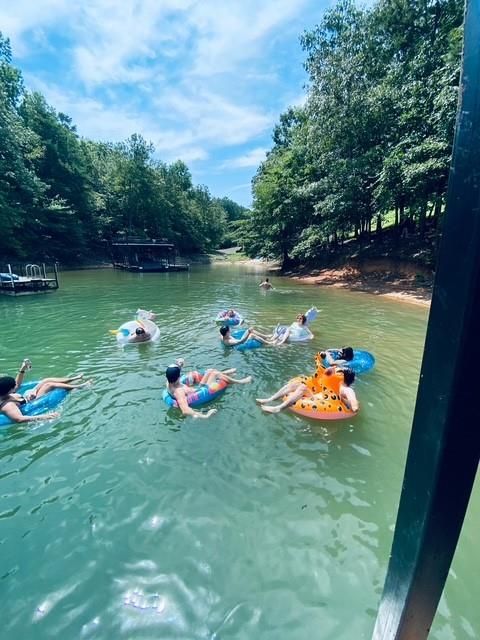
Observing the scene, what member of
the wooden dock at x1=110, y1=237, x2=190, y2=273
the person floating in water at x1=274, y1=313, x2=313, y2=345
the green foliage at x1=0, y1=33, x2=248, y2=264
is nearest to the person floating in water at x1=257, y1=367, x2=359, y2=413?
the person floating in water at x1=274, y1=313, x2=313, y2=345

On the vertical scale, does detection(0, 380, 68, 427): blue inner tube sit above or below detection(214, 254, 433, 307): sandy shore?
below

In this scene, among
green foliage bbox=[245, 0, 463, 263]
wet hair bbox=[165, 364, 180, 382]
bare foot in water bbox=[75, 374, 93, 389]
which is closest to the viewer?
wet hair bbox=[165, 364, 180, 382]

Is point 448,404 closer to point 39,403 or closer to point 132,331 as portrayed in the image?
point 39,403

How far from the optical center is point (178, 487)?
14.6 ft

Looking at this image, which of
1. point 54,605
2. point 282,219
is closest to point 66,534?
point 54,605

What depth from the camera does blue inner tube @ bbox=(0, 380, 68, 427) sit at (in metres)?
5.85

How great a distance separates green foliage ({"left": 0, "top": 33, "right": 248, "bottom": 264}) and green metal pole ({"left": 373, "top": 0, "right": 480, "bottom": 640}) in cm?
3248

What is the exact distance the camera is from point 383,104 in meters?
19.5

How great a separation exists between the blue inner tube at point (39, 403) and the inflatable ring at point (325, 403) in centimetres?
474

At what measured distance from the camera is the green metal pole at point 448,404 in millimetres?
1088

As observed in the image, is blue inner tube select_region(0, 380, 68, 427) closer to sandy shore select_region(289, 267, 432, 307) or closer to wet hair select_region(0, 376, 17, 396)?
wet hair select_region(0, 376, 17, 396)

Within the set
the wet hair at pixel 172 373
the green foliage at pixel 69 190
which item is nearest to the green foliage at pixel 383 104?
the wet hair at pixel 172 373

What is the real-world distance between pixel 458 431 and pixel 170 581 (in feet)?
10.8

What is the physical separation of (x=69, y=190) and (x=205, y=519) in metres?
47.8
